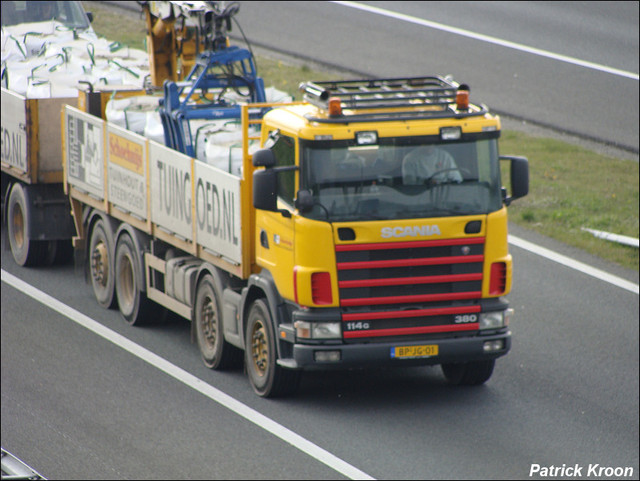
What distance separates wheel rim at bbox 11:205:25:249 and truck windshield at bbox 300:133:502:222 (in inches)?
293

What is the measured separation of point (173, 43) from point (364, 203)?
7.43 m

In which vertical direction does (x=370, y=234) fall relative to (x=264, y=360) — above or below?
above

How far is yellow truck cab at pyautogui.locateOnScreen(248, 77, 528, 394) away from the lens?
39.0 feet

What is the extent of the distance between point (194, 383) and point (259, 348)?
3.18 feet

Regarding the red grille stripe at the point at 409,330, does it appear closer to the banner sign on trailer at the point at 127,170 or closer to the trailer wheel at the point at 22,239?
the banner sign on trailer at the point at 127,170

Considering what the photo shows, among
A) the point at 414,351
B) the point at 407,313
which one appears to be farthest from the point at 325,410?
the point at 407,313

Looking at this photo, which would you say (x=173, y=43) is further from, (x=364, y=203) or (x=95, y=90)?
(x=364, y=203)

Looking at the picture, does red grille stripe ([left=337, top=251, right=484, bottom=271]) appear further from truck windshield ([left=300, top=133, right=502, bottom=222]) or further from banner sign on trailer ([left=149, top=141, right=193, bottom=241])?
banner sign on trailer ([left=149, top=141, right=193, bottom=241])

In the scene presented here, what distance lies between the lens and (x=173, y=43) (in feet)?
60.5

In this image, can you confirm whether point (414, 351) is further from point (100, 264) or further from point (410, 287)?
point (100, 264)

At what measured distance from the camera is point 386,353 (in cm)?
1209

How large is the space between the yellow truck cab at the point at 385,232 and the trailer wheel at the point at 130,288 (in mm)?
3397

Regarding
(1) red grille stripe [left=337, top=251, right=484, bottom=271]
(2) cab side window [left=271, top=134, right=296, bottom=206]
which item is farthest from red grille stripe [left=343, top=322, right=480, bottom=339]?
(2) cab side window [left=271, top=134, right=296, bottom=206]

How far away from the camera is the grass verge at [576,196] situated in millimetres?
18891
